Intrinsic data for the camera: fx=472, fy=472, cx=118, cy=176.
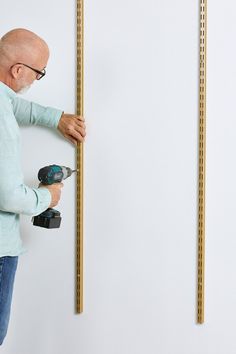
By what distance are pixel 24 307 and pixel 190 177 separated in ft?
3.10

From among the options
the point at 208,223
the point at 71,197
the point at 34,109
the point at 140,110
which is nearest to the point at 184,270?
the point at 208,223

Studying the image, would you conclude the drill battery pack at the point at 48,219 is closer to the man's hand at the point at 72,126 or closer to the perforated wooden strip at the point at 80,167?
the perforated wooden strip at the point at 80,167

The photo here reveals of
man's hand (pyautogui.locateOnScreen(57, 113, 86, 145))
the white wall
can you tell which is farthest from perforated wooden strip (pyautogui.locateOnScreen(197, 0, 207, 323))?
man's hand (pyautogui.locateOnScreen(57, 113, 86, 145))

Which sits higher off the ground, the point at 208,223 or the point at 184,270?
the point at 208,223

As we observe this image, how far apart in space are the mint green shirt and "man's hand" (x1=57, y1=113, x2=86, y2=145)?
306 millimetres

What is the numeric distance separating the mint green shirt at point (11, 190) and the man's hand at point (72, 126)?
306 mm

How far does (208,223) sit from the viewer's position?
6.52 feet

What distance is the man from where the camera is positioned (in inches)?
60.9

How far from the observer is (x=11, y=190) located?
1.54m

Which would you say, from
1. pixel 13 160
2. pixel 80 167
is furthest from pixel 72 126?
pixel 13 160

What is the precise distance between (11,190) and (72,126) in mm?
529

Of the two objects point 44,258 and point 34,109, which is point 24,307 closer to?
point 44,258

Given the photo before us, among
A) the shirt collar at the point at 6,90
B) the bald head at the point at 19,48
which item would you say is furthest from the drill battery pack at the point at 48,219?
the bald head at the point at 19,48

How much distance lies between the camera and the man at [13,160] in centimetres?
155
